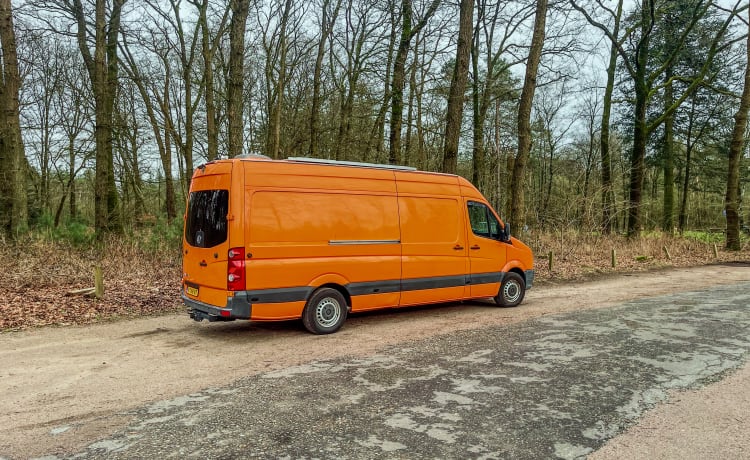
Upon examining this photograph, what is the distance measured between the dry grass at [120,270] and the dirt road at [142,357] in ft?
2.83

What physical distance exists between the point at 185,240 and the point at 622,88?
27.0 meters

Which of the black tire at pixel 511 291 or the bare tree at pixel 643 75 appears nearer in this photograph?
the black tire at pixel 511 291

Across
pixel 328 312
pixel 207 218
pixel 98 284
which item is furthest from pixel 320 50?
pixel 328 312

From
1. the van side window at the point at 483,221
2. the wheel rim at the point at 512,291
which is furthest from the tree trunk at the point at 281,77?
the wheel rim at the point at 512,291

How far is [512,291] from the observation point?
30.0 ft

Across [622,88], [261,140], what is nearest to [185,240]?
[261,140]

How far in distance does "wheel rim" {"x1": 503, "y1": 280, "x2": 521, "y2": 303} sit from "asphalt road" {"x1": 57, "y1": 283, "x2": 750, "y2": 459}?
90.7 inches

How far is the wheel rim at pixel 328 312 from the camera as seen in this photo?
22.2 ft

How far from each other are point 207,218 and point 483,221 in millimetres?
4730

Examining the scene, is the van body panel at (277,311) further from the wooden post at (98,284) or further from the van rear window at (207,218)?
the wooden post at (98,284)

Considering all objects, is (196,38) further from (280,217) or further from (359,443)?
(359,443)

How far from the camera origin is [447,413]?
3.96m

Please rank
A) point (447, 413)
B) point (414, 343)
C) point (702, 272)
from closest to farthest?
point (447, 413)
point (414, 343)
point (702, 272)

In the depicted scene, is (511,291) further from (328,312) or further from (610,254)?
(610,254)
